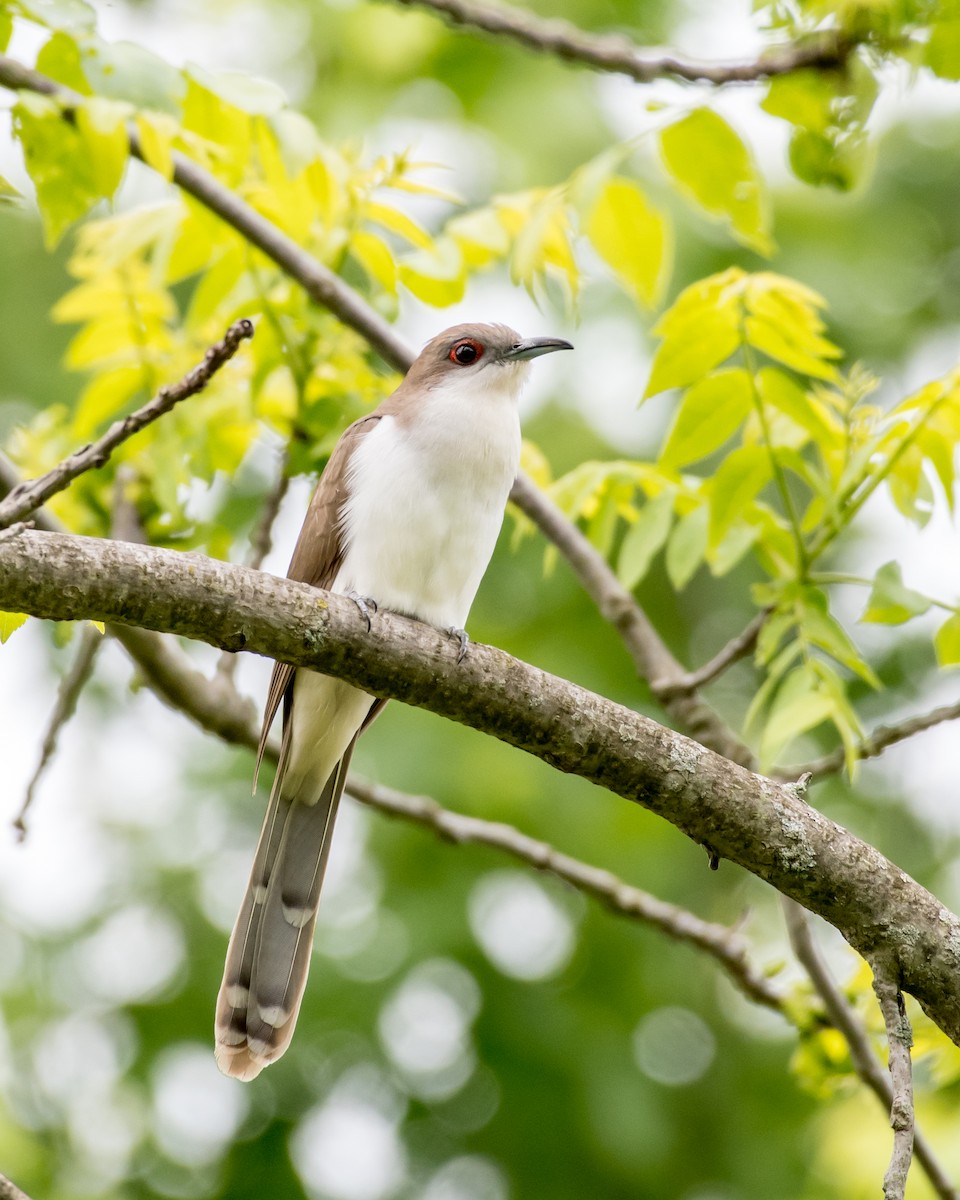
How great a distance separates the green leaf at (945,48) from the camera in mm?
3463

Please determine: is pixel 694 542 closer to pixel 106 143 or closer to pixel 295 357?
pixel 295 357

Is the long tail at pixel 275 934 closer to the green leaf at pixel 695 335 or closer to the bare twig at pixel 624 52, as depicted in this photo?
the green leaf at pixel 695 335

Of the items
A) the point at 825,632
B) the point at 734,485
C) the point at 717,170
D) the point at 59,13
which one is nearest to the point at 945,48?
the point at 717,170

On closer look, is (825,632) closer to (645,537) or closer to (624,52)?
(645,537)

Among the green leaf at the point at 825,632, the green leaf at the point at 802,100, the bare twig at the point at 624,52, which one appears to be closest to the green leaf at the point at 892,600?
the green leaf at the point at 825,632

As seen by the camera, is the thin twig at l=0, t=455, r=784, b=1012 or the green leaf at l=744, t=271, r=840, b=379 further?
the thin twig at l=0, t=455, r=784, b=1012

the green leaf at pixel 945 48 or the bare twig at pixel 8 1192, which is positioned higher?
the green leaf at pixel 945 48

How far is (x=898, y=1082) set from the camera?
279cm

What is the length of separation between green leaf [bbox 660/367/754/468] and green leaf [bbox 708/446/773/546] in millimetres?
106

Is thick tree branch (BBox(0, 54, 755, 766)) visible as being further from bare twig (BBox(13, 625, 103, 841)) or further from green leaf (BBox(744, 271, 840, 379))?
bare twig (BBox(13, 625, 103, 841))

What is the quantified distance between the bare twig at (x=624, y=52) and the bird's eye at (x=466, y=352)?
1.18m

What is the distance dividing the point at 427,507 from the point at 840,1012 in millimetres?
1967

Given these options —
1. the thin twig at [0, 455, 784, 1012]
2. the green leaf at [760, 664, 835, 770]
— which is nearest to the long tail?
the thin twig at [0, 455, 784, 1012]

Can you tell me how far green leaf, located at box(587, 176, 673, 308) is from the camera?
4.18 meters
